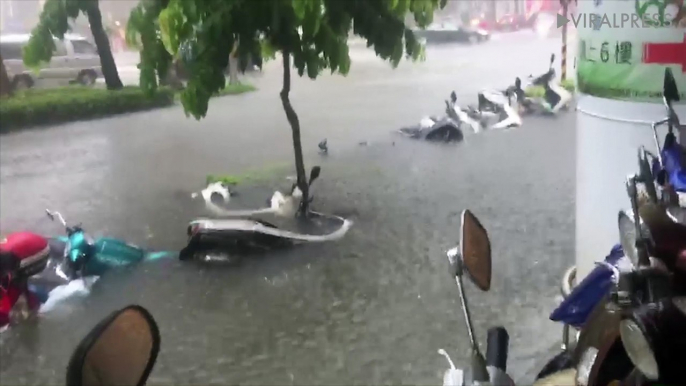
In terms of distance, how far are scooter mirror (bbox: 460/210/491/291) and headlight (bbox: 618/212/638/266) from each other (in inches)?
3.9

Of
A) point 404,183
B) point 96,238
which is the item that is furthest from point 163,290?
point 404,183

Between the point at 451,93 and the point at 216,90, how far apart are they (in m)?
0.75

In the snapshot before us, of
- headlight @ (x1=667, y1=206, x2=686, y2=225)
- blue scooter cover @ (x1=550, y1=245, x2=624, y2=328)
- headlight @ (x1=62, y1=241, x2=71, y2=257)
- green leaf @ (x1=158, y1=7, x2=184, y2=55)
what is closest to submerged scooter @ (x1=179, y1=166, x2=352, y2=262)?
headlight @ (x1=62, y1=241, x2=71, y2=257)

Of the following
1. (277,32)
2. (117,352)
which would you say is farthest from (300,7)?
(117,352)

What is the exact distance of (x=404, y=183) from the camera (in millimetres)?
2031

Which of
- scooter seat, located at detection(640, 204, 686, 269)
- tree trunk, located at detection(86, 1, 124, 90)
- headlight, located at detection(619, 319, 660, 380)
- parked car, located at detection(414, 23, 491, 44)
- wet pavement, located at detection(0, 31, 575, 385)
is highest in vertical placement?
tree trunk, located at detection(86, 1, 124, 90)

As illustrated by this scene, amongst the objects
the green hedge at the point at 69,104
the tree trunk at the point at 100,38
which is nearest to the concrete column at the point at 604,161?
the green hedge at the point at 69,104

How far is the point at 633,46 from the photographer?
0.98 m

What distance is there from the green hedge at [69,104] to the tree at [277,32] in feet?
0.36

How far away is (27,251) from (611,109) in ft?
3.87

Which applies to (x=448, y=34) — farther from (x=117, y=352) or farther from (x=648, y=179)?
(x=117, y=352)

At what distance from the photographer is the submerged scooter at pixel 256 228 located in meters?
1.75

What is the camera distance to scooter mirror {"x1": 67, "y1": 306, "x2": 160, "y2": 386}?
32cm

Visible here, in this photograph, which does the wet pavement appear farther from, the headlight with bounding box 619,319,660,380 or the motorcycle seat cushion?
the headlight with bounding box 619,319,660,380
